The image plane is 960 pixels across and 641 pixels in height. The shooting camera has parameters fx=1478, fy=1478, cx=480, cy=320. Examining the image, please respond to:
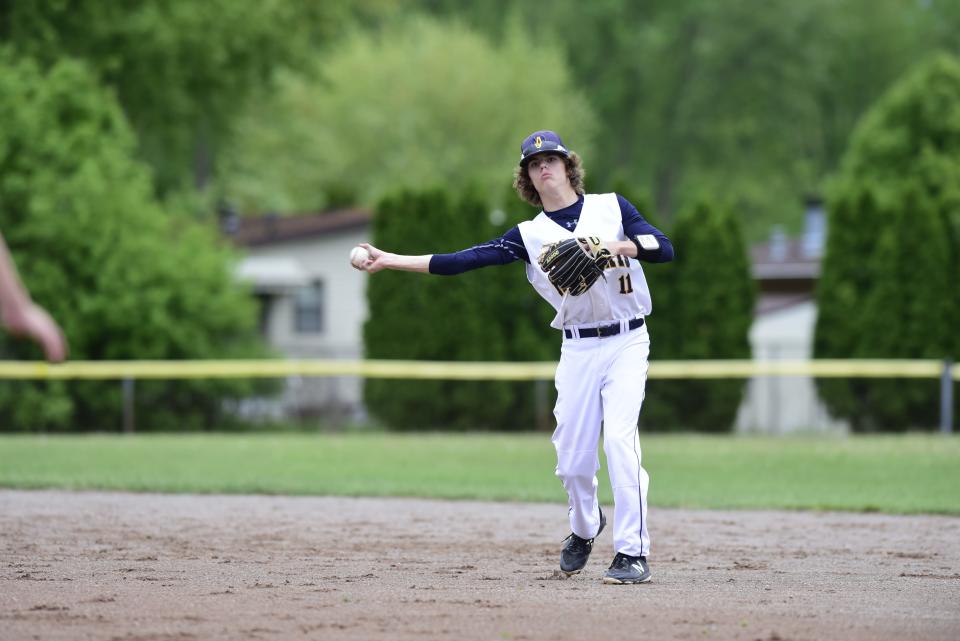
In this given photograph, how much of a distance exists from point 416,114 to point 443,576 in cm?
4195

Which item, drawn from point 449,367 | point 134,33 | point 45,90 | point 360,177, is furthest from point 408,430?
point 360,177

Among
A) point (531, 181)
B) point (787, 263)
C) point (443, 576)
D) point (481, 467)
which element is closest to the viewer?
point (443, 576)

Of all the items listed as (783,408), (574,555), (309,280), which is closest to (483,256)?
(574,555)

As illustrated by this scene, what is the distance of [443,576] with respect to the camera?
7605 millimetres

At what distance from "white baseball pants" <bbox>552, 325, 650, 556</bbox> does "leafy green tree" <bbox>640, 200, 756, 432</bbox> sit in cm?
1674

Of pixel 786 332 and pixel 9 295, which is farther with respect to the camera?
pixel 786 332

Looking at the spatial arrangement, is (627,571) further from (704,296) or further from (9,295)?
(704,296)

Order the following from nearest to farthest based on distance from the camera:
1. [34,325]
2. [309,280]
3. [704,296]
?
[34,325]
[704,296]
[309,280]

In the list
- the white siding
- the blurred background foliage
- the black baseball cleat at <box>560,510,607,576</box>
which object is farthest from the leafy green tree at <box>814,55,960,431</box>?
the black baseball cleat at <box>560,510,607,576</box>

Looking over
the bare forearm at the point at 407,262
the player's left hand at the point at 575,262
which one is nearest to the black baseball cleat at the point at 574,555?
the player's left hand at the point at 575,262

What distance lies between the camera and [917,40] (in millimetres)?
59688

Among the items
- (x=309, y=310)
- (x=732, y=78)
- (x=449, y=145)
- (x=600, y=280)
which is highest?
(x=732, y=78)

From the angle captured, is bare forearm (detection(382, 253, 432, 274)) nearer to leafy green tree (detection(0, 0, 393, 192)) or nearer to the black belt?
the black belt

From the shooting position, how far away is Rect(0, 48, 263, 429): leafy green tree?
2456 cm
